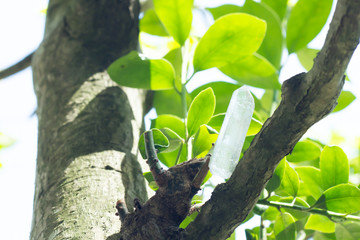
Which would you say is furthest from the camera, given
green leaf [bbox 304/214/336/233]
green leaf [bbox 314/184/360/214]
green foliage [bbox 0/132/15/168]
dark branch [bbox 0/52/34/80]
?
dark branch [bbox 0/52/34/80]

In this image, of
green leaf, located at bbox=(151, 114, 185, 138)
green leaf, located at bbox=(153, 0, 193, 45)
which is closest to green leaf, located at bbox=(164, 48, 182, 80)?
green leaf, located at bbox=(153, 0, 193, 45)

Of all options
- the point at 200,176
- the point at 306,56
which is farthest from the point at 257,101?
the point at 200,176

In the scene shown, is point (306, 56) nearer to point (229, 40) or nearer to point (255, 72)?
point (255, 72)

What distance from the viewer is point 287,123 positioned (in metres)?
0.60

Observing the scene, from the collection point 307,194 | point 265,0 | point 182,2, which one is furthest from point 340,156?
point 265,0

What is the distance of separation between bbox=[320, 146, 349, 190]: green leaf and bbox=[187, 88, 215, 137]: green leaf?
247mm

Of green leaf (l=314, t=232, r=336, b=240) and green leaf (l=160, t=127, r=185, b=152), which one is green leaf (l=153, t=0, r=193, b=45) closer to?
green leaf (l=160, t=127, r=185, b=152)

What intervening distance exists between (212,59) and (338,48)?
47cm

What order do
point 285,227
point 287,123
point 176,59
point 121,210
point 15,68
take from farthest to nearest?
point 15,68
point 176,59
point 285,227
point 121,210
point 287,123

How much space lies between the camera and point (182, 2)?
103 centimetres

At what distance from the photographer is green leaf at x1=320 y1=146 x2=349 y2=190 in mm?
808

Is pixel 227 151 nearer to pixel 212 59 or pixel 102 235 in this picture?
pixel 102 235

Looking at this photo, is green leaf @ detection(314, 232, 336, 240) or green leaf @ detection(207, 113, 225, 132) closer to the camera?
green leaf @ detection(207, 113, 225, 132)

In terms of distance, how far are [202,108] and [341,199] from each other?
33cm
